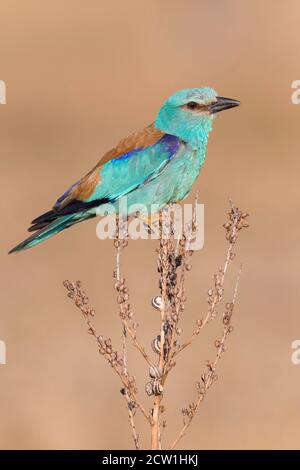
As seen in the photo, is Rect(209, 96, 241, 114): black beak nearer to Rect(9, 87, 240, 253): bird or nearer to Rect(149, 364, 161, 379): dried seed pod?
Rect(9, 87, 240, 253): bird

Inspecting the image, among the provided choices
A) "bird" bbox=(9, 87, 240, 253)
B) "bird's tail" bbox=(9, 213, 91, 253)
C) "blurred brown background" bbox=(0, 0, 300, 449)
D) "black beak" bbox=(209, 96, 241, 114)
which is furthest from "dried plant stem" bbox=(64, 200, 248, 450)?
"blurred brown background" bbox=(0, 0, 300, 449)

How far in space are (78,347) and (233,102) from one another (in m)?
3.62

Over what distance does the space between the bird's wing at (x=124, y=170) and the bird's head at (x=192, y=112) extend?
9 centimetres

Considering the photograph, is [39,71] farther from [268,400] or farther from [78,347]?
[268,400]

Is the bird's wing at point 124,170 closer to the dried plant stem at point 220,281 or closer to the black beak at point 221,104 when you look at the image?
the black beak at point 221,104

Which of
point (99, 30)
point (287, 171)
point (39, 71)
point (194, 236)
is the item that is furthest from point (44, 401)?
point (99, 30)

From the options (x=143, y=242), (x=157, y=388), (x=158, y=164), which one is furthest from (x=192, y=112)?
(x=143, y=242)

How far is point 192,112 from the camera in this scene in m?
6.80

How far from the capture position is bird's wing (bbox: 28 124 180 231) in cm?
664

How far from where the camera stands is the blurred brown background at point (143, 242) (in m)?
8.26

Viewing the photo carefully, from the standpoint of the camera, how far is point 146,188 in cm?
671

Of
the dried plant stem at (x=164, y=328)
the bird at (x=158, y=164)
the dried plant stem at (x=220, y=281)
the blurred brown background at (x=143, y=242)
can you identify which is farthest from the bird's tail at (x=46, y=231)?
the blurred brown background at (x=143, y=242)

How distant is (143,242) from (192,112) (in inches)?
223

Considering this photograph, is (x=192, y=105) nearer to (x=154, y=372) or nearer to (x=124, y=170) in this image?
(x=124, y=170)
